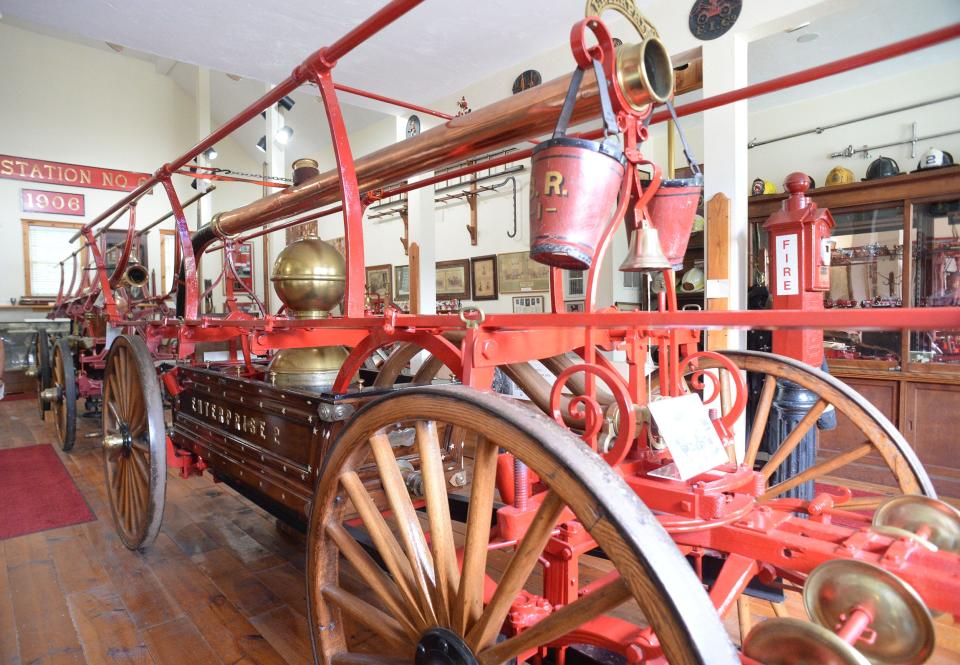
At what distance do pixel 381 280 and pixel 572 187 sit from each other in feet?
28.8

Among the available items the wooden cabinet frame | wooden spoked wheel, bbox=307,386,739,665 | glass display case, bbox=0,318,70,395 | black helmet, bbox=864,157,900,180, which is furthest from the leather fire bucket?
glass display case, bbox=0,318,70,395

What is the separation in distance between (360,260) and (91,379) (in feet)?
14.3

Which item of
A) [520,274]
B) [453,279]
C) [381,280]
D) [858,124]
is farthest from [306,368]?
[381,280]

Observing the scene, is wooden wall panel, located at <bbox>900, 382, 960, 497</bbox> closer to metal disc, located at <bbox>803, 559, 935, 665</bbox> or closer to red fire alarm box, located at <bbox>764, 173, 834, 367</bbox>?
red fire alarm box, located at <bbox>764, 173, 834, 367</bbox>

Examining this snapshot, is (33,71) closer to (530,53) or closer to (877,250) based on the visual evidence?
(530,53)

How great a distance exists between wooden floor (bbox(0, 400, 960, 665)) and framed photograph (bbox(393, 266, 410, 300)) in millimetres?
6180

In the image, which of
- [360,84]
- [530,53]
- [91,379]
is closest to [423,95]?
[360,84]

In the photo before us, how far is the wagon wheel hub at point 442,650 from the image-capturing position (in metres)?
0.94

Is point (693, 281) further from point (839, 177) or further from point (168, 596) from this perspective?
point (168, 596)

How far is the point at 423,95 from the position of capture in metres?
5.66

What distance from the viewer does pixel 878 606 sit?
905 millimetres

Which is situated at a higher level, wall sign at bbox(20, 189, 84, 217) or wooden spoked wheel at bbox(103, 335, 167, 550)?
wall sign at bbox(20, 189, 84, 217)

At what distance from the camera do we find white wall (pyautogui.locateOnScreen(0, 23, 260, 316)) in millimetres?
9531

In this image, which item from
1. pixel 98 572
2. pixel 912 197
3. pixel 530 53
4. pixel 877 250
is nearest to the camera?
pixel 98 572
